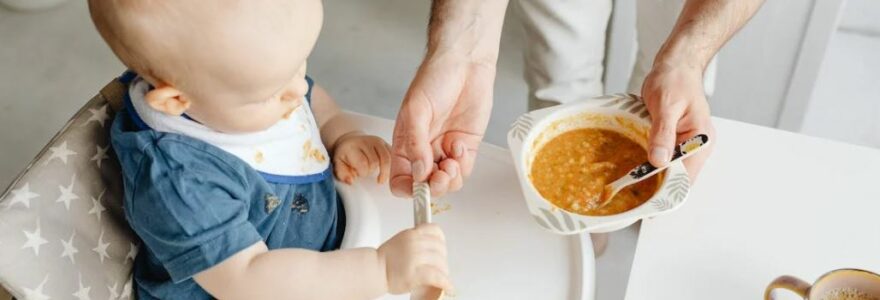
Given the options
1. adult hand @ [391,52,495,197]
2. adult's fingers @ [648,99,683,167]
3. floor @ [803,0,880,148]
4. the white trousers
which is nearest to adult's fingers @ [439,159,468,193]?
adult hand @ [391,52,495,197]

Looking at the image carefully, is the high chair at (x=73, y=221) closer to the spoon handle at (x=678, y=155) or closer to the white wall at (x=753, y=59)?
the spoon handle at (x=678, y=155)

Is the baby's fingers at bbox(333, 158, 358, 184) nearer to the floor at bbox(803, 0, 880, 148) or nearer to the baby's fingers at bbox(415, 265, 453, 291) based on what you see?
the baby's fingers at bbox(415, 265, 453, 291)

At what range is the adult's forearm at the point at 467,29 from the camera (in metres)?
1.07

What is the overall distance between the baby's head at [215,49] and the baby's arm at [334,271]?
0.46ft

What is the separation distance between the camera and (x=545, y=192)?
2.85ft

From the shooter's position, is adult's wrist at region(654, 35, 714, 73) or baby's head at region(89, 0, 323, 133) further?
adult's wrist at region(654, 35, 714, 73)

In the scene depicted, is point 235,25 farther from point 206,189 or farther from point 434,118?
point 434,118

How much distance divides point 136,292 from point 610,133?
562 mm

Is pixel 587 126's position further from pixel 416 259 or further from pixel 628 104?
pixel 416 259

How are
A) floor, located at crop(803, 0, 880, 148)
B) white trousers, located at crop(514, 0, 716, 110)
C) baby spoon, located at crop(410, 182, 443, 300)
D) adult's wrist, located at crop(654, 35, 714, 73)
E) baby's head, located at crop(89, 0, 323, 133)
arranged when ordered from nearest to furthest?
baby's head, located at crop(89, 0, 323, 133), baby spoon, located at crop(410, 182, 443, 300), adult's wrist, located at crop(654, 35, 714, 73), white trousers, located at crop(514, 0, 716, 110), floor, located at crop(803, 0, 880, 148)

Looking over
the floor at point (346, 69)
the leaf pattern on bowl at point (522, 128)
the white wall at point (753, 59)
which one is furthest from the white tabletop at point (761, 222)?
the floor at point (346, 69)

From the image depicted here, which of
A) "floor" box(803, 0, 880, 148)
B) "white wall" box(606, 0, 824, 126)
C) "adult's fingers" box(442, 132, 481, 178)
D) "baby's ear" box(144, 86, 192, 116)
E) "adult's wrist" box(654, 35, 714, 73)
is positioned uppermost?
"baby's ear" box(144, 86, 192, 116)

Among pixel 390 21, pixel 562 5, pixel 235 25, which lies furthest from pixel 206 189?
pixel 390 21

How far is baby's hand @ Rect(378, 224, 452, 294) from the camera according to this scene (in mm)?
744
